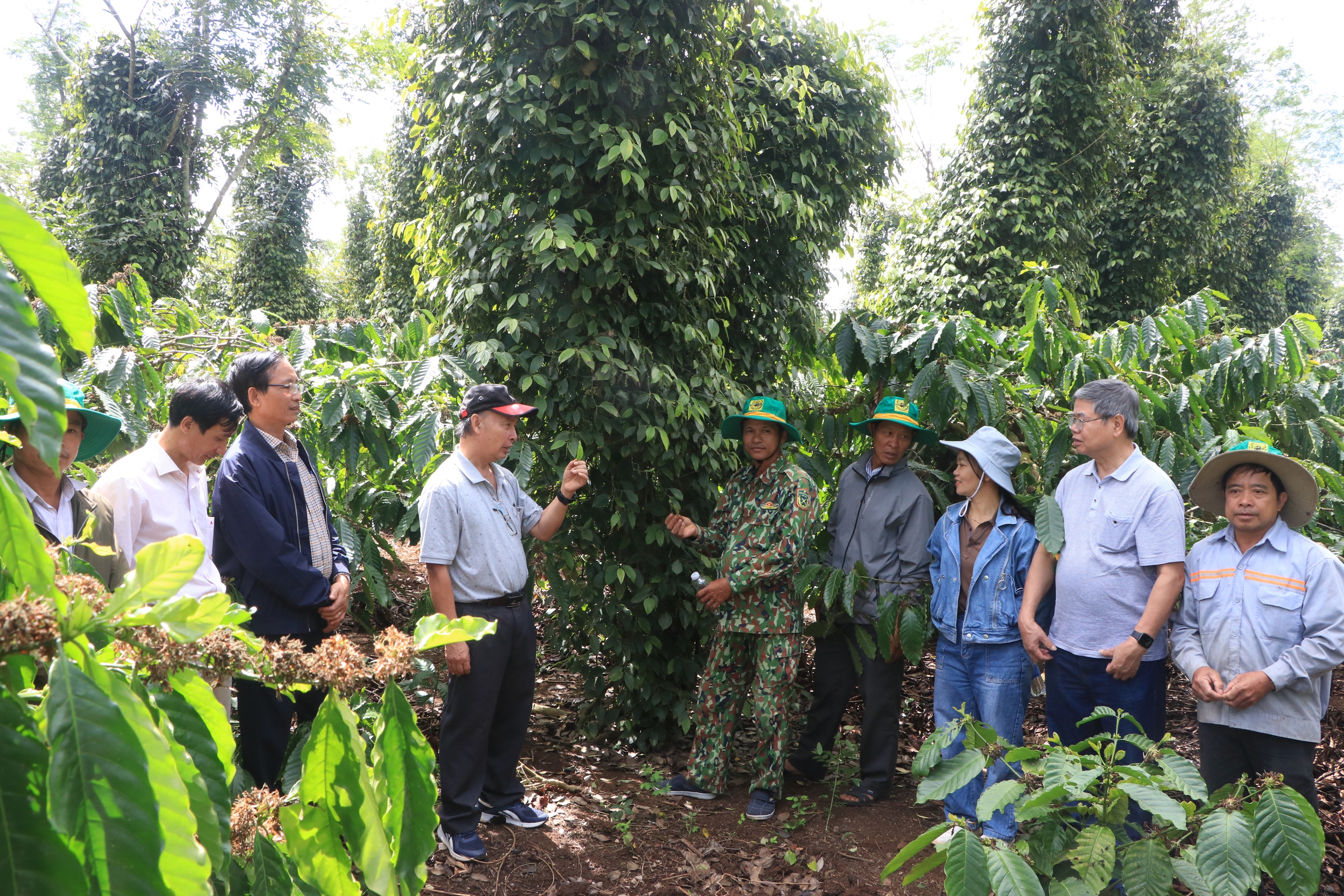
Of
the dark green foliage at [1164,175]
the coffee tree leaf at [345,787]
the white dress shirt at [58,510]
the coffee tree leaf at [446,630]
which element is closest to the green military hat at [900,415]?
the white dress shirt at [58,510]

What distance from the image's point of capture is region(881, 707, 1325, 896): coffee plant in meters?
1.59

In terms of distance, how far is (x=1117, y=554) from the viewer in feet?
9.84

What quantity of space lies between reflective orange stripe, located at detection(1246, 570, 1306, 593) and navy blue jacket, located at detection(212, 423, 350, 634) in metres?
3.00

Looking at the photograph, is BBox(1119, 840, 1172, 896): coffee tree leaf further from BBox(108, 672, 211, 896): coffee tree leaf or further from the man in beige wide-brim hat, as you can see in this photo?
BBox(108, 672, 211, 896): coffee tree leaf

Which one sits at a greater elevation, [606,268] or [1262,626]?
[606,268]

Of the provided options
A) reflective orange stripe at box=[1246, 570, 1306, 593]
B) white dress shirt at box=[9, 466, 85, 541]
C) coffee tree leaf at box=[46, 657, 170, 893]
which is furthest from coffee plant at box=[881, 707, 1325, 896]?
white dress shirt at box=[9, 466, 85, 541]

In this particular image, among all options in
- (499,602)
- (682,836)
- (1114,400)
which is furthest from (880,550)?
(499,602)

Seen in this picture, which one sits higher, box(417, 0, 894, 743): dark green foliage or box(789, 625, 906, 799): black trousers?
box(417, 0, 894, 743): dark green foliage

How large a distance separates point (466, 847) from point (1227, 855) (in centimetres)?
247

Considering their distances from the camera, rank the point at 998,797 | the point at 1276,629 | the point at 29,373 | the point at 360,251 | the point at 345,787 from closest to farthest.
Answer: the point at 29,373 → the point at 345,787 → the point at 998,797 → the point at 1276,629 → the point at 360,251

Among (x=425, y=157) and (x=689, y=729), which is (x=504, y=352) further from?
(x=689, y=729)

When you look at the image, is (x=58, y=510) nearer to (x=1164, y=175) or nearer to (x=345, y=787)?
(x=345, y=787)

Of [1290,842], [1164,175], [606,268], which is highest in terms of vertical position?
[1164,175]

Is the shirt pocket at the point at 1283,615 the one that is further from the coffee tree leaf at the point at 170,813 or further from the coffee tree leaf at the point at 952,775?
the coffee tree leaf at the point at 170,813
